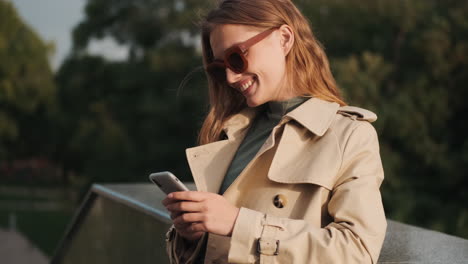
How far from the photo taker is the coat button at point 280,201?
173 cm


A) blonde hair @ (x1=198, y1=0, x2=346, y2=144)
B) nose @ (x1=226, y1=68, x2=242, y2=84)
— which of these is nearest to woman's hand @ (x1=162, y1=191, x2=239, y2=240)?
nose @ (x1=226, y1=68, x2=242, y2=84)

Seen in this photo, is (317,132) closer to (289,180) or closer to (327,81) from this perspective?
(289,180)

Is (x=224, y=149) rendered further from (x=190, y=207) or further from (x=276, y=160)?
(x=190, y=207)

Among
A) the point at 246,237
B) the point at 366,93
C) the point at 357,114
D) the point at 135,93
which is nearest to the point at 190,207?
the point at 246,237

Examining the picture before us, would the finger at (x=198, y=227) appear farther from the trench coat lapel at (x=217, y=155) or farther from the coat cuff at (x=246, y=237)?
the trench coat lapel at (x=217, y=155)

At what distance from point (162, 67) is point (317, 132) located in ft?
61.3

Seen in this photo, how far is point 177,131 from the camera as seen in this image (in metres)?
19.8

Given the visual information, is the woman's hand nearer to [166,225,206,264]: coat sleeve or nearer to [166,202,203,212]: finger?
[166,202,203,212]: finger

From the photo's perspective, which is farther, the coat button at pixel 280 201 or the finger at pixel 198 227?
the coat button at pixel 280 201

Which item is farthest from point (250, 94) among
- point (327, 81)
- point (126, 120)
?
point (126, 120)

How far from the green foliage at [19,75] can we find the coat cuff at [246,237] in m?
25.5

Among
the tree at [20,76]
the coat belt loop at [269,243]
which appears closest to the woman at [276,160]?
the coat belt loop at [269,243]

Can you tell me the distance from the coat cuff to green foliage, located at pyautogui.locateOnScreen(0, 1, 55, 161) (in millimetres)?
25501

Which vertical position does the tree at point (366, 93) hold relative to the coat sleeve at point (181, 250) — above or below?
below
